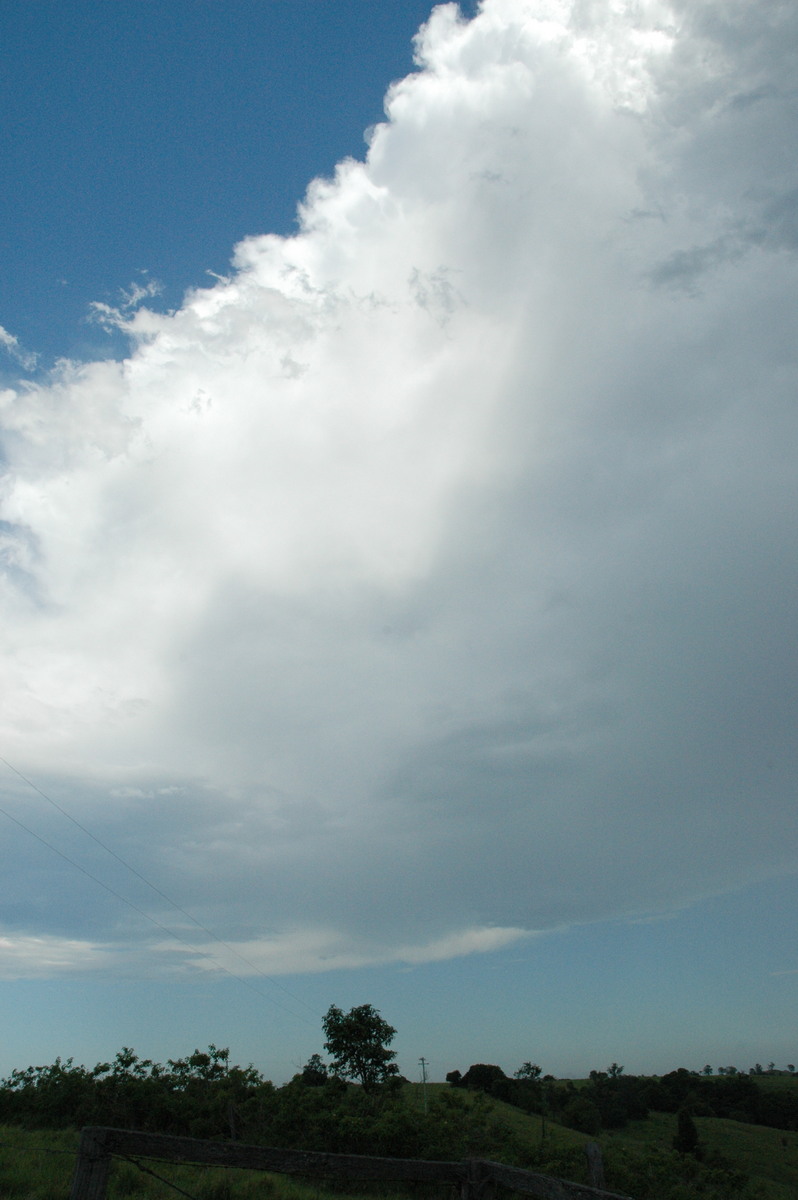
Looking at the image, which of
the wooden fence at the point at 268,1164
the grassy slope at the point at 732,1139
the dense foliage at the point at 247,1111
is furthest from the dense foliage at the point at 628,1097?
the wooden fence at the point at 268,1164

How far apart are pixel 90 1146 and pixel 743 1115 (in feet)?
429

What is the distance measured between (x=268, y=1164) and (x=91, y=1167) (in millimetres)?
1979

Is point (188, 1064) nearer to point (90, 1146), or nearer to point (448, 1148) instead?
point (448, 1148)

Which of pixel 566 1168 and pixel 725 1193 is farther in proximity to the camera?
pixel 725 1193

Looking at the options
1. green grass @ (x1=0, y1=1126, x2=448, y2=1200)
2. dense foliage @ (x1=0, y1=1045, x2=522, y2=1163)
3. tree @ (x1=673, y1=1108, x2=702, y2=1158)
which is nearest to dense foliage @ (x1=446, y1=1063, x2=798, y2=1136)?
tree @ (x1=673, y1=1108, x2=702, y2=1158)

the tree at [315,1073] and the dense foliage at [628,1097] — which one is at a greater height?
the tree at [315,1073]

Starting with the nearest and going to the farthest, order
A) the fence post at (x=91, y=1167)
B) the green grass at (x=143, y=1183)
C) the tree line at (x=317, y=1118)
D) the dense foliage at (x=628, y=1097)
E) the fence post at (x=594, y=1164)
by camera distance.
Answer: the fence post at (x=91, y=1167), the green grass at (x=143, y=1183), the fence post at (x=594, y=1164), the tree line at (x=317, y=1118), the dense foliage at (x=628, y=1097)

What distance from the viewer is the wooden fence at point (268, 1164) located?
816 centimetres

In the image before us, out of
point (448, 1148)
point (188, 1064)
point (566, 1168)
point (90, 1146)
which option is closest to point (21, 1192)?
point (90, 1146)

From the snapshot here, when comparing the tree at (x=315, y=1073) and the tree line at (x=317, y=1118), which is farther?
the tree at (x=315, y=1073)

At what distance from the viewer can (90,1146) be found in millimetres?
8234

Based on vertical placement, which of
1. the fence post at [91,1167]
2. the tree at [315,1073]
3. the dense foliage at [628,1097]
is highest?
the fence post at [91,1167]

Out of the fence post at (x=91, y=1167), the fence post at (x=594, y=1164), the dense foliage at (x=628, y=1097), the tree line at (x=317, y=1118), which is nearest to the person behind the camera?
the fence post at (x=91, y=1167)

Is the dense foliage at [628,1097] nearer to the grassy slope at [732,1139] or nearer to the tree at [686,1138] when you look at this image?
the grassy slope at [732,1139]
